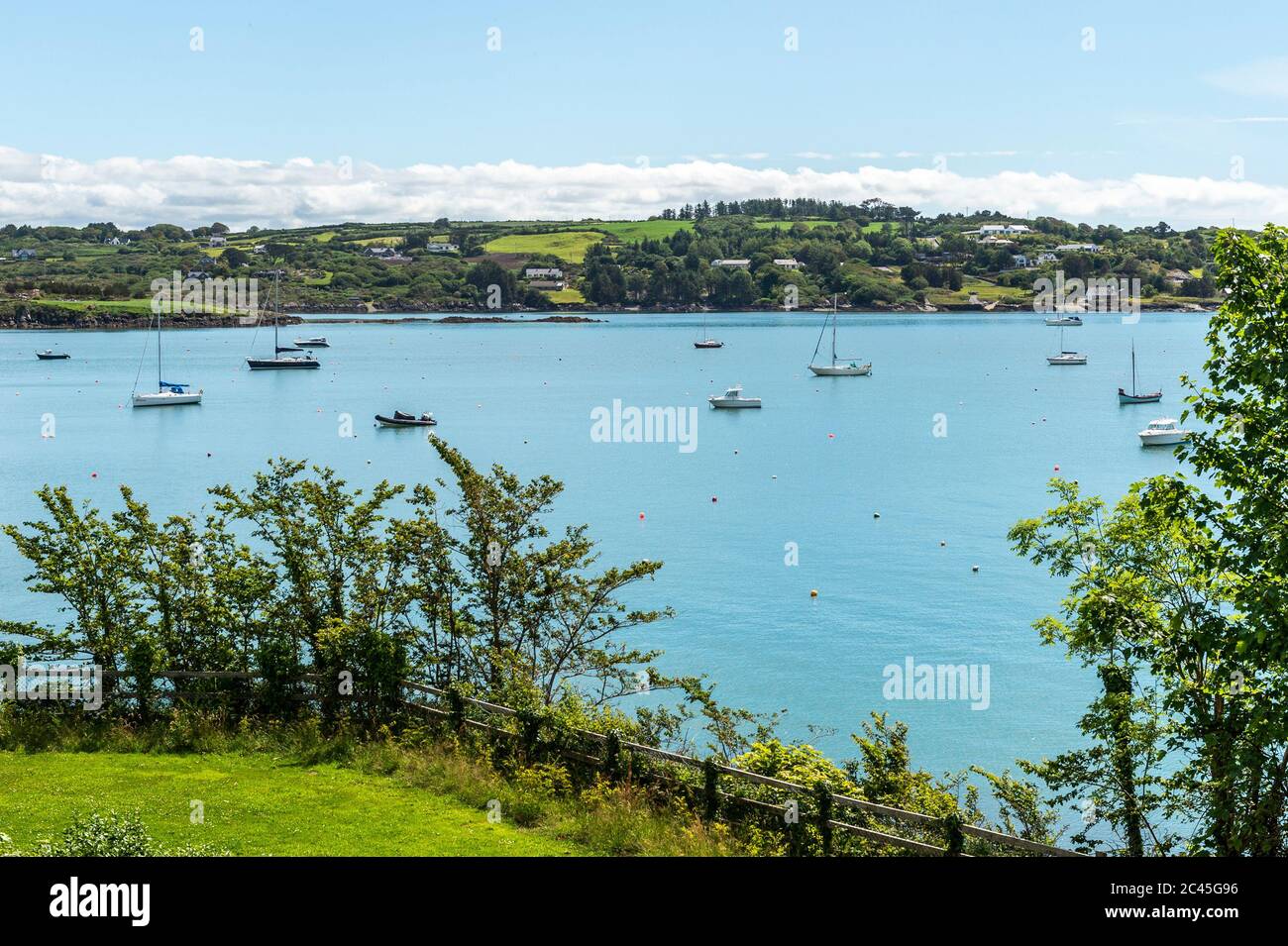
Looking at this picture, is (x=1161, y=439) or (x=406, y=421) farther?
(x=406, y=421)

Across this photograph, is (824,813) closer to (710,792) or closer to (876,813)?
(876,813)

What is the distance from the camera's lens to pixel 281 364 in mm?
151000

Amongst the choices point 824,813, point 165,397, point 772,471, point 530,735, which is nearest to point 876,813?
point 824,813

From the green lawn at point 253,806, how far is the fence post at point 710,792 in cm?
208

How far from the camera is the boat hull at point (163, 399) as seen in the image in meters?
110

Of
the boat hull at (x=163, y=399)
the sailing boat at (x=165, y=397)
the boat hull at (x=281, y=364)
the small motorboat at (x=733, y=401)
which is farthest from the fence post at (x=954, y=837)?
the boat hull at (x=281, y=364)

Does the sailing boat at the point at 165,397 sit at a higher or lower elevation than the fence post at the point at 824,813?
higher

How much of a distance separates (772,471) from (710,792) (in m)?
60.1

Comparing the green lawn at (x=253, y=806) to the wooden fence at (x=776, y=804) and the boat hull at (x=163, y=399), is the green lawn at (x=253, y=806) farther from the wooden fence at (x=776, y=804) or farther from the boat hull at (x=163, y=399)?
the boat hull at (x=163, y=399)

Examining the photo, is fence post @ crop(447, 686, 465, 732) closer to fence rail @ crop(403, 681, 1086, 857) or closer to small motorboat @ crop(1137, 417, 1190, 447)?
fence rail @ crop(403, 681, 1086, 857)

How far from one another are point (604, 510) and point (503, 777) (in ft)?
142

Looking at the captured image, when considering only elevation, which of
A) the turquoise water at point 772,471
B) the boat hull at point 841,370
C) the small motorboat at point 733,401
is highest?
the boat hull at point 841,370
